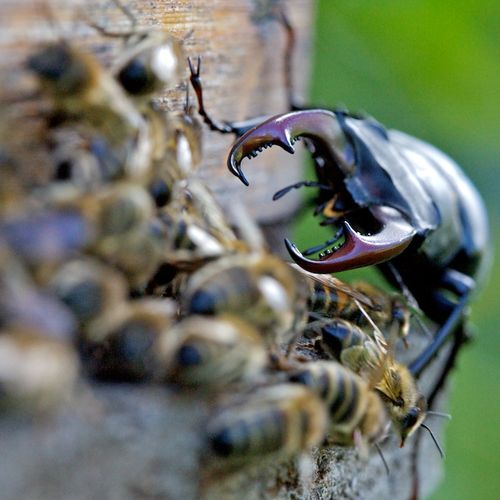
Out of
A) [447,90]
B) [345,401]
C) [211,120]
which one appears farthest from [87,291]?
[447,90]

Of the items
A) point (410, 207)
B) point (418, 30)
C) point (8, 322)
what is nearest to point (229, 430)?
point (8, 322)

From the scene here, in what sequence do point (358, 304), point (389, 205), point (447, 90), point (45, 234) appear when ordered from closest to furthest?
point (45, 234), point (358, 304), point (389, 205), point (447, 90)

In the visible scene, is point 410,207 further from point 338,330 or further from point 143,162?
point 143,162

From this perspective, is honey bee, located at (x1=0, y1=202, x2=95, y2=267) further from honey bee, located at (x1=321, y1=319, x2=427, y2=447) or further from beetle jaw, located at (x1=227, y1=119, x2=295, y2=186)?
honey bee, located at (x1=321, y1=319, x2=427, y2=447)

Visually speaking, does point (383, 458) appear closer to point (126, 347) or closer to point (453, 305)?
point (453, 305)

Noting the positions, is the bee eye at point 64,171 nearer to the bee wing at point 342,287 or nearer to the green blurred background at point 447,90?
the bee wing at point 342,287
